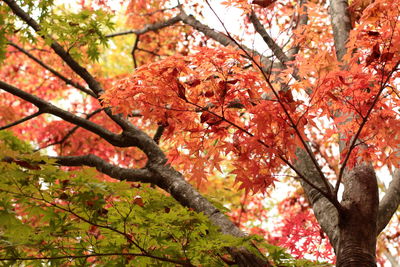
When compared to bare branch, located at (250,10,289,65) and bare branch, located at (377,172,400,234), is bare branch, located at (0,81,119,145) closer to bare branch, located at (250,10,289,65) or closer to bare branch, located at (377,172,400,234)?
bare branch, located at (250,10,289,65)

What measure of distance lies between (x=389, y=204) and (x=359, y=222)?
576 mm

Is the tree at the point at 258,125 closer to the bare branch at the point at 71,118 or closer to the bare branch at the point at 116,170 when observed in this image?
the bare branch at the point at 116,170

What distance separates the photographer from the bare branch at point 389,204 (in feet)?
10.5

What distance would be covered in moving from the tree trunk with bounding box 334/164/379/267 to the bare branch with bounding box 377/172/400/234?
23cm


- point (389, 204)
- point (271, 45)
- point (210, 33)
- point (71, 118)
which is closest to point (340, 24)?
point (271, 45)

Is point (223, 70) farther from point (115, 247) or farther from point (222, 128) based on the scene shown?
point (115, 247)

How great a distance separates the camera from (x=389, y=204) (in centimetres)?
327

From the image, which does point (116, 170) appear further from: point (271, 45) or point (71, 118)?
point (271, 45)

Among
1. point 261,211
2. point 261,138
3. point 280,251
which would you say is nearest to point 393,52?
point 261,138

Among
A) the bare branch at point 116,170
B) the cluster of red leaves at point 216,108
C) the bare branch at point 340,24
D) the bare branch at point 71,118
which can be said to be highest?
the bare branch at point 340,24

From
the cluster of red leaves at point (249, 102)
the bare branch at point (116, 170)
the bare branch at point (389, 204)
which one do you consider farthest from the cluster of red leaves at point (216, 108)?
the bare branch at point (116, 170)

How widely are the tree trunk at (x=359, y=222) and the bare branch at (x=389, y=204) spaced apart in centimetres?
23

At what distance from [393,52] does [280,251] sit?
5.18 feet

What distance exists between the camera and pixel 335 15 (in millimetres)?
4590
